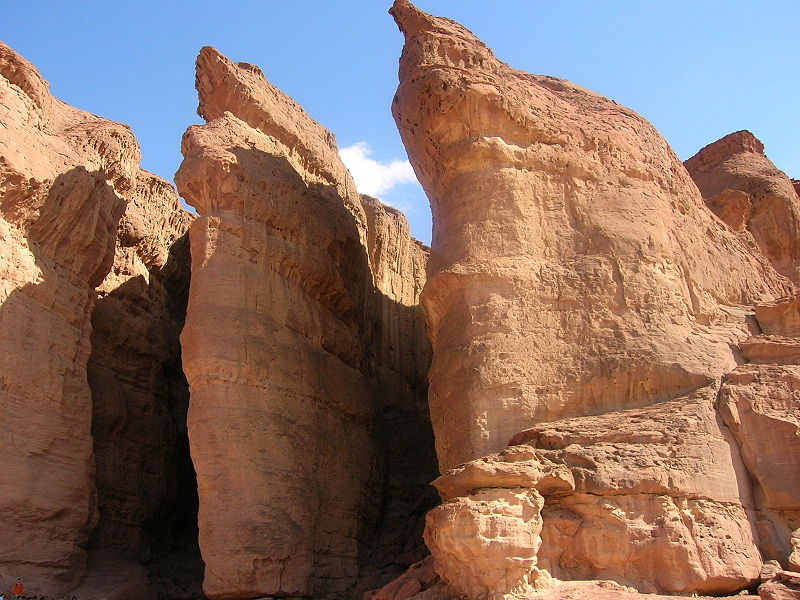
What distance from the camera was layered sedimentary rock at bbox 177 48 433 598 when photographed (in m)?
12.2

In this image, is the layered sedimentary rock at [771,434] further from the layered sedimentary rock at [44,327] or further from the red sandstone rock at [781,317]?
the layered sedimentary rock at [44,327]

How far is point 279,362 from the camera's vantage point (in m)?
13.5

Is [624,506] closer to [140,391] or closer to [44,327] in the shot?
[44,327]

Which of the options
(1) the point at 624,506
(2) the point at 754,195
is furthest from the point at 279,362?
(2) the point at 754,195

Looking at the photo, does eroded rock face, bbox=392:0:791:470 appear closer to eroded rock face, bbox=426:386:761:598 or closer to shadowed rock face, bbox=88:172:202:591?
eroded rock face, bbox=426:386:761:598

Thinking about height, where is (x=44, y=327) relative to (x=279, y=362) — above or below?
above

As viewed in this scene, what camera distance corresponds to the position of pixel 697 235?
43.2 ft

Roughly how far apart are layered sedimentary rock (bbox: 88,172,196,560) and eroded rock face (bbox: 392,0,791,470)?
26.3 ft

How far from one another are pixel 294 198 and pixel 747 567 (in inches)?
377

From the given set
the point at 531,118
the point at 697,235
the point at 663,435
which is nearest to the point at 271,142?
the point at 531,118

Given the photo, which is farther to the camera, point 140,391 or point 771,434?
point 140,391

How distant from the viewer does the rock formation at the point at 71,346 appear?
13070mm

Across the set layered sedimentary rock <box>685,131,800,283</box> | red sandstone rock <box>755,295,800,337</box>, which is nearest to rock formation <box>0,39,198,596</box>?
red sandstone rock <box>755,295,800,337</box>

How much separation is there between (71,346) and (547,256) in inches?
327
